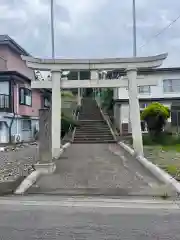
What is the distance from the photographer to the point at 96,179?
1275cm

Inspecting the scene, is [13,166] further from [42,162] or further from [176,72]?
[176,72]

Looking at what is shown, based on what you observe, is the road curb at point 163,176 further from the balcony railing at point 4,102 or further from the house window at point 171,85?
the house window at point 171,85

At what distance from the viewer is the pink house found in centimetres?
3230

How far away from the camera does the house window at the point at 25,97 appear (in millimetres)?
35438

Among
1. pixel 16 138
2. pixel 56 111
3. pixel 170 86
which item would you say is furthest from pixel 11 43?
pixel 170 86

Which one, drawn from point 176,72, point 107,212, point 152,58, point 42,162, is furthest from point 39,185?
point 176,72

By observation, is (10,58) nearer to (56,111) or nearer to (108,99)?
(108,99)

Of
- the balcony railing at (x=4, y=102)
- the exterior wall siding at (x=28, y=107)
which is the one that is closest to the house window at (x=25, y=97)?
the exterior wall siding at (x=28, y=107)

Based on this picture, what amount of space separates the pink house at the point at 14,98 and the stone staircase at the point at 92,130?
5225 mm

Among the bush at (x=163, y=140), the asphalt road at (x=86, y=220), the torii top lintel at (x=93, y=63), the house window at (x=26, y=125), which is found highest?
the torii top lintel at (x=93, y=63)

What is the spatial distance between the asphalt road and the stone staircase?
20605 millimetres

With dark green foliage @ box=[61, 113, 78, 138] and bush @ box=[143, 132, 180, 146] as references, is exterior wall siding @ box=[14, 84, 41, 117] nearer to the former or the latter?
dark green foliage @ box=[61, 113, 78, 138]

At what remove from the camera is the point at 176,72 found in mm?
41156

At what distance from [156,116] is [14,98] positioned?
1223 centimetres
